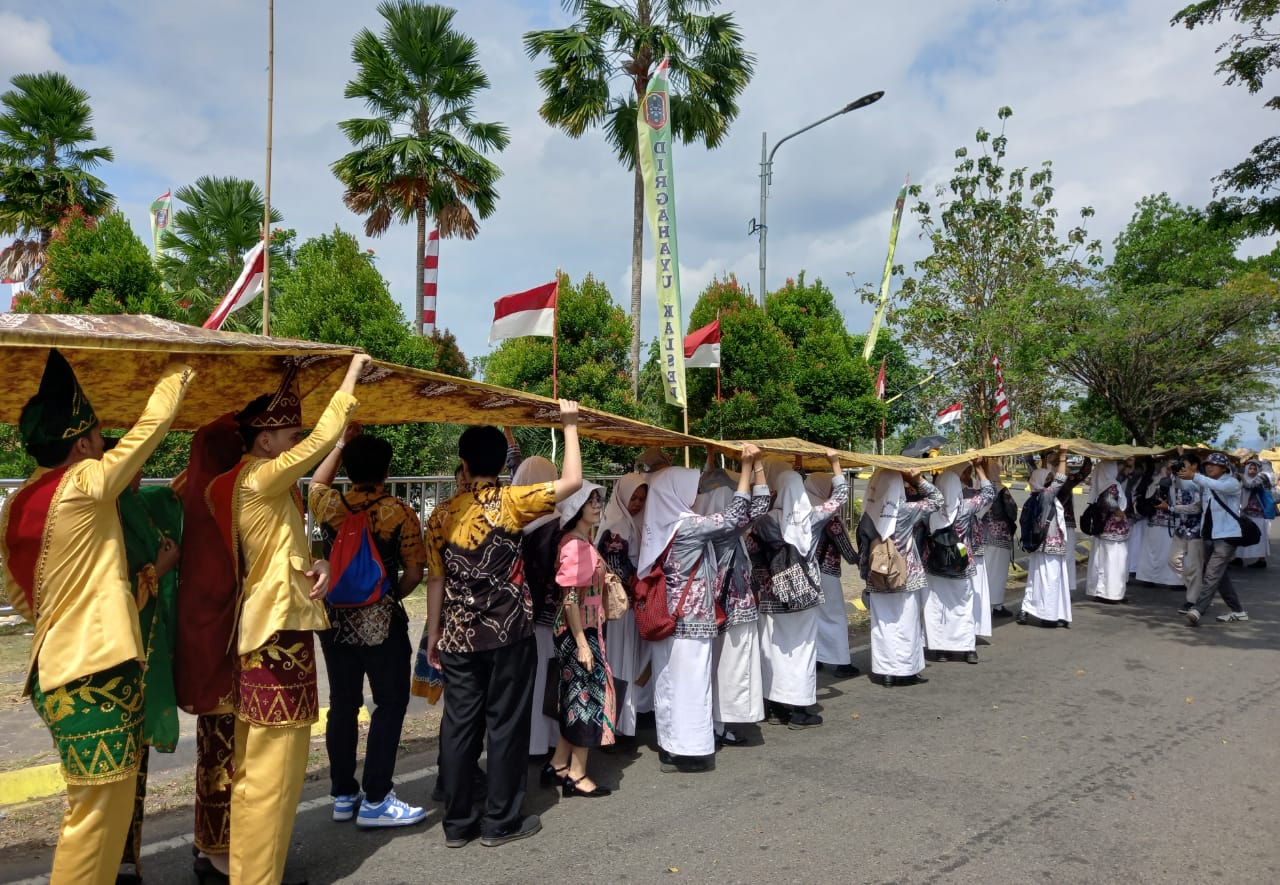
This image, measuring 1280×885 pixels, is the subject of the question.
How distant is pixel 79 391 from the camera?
2.90 m

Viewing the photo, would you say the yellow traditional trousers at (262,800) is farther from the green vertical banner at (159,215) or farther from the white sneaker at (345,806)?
→ the green vertical banner at (159,215)

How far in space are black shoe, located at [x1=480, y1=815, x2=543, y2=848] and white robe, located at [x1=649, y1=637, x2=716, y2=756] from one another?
1.06 m

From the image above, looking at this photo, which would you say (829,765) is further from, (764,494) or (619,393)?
(619,393)

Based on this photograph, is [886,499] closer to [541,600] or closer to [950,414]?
[541,600]

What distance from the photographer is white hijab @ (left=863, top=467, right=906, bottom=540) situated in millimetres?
6707

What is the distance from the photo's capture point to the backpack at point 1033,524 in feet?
29.9

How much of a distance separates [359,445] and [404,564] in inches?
25.3

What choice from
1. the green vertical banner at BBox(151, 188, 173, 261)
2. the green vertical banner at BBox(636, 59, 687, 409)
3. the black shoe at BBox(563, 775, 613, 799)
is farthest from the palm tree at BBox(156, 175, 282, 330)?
the black shoe at BBox(563, 775, 613, 799)

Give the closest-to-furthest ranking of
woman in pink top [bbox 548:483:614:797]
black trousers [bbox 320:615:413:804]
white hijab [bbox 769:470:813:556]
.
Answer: black trousers [bbox 320:615:413:804] → woman in pink top [bbox 548:483:614:797] → white hijab [bbox 769:470:813:556]

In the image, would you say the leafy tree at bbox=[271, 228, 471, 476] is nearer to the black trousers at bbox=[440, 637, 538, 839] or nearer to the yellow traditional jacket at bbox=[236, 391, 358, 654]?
the black trousers at bbox=[440, 637, 538, 839]

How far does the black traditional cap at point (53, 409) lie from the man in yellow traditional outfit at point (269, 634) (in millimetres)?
548

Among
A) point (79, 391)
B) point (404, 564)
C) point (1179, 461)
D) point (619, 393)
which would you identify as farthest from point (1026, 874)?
point (619, 393)

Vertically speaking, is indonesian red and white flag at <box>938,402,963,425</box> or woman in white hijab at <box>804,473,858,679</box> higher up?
indonesian red and white flag at <box>938,402,963,425</box>

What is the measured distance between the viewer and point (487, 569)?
12.7ft
